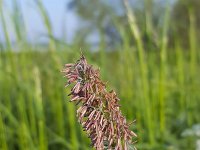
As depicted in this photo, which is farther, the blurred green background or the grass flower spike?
the blurred green background

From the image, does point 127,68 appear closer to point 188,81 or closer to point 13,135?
point 188,81

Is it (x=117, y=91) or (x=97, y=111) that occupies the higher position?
(x=117, y=91)

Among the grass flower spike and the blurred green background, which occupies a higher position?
the blurred green background

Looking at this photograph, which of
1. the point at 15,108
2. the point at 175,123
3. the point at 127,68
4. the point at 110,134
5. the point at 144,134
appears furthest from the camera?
the point at 15,108

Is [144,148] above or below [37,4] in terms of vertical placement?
below

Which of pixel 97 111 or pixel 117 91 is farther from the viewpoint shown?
pixel 117 91

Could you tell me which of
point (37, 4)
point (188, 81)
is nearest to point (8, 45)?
point (37, 4)

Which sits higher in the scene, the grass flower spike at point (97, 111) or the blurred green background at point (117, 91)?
the blurred green background at point (117, 91)

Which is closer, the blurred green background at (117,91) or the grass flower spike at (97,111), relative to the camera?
the grass flower spike at (97,111)
